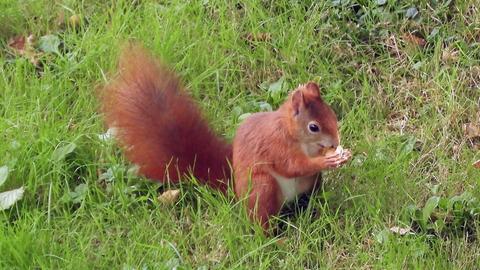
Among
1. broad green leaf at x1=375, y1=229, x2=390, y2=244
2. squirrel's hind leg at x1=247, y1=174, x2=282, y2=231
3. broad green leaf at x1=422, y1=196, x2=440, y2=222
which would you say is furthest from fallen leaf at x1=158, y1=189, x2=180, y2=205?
broad green leaf at x1=422, y1=196, x2=440, y2=222

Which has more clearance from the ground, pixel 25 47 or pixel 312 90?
pixel 312 90

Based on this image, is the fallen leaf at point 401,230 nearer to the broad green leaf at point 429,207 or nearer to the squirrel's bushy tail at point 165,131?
the broad green leaf at point 429,207

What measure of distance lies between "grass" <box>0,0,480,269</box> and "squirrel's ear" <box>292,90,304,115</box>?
342mm

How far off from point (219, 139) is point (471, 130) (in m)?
0.95

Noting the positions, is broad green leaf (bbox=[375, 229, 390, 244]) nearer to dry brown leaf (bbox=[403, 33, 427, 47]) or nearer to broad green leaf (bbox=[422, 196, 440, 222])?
broad green leaf (bbox=[422, 196, 440, 222])

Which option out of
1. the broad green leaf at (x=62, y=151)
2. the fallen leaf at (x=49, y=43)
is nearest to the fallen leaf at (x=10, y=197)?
the broad green leaf at (x=62, y=151)

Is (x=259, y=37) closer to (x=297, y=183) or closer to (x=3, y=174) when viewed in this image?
(x=297, y=183)

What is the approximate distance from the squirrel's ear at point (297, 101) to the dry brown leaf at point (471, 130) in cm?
84

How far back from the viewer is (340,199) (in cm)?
350

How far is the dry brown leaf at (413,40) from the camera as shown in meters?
4.25

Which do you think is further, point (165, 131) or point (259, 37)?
point (259, 37)

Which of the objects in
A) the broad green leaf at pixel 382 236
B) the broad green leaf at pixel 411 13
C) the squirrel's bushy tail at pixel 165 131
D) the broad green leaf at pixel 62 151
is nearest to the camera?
the broad green leaf at pixel 382 236

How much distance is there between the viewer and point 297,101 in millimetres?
3279

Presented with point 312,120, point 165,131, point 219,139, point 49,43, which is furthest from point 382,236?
point 49,43
